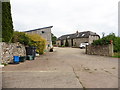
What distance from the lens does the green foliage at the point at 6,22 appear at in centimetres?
945

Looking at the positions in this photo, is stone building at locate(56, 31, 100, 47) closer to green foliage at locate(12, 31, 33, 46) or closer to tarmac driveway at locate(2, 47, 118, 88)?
green foliage at locate(12, 31, 33, 46)

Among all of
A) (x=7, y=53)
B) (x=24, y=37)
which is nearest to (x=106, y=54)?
(x=24, y=37)

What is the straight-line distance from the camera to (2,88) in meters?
3.87

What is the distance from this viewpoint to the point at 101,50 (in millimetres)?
17953

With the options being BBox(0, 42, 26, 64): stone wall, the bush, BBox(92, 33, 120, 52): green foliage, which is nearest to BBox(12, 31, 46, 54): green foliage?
the bush

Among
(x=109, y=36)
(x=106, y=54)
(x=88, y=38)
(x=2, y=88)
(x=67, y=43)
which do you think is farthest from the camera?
(x=67, y=43)

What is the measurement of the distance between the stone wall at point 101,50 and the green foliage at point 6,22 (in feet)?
44.2

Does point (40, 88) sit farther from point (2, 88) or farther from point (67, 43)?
point (67, 43)

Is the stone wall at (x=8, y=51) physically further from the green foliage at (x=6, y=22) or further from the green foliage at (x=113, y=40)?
the green foliage at (x=113, y=40)

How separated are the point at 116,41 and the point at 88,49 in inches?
193

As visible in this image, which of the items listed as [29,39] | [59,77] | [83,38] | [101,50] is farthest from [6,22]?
[83,38]

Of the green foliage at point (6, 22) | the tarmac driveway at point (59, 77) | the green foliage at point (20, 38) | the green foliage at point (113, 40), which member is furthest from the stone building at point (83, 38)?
the tarmac driveway at point (59, 77)

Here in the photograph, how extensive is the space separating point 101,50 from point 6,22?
14.2 meters

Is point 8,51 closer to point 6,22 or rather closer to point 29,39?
point 6,22
